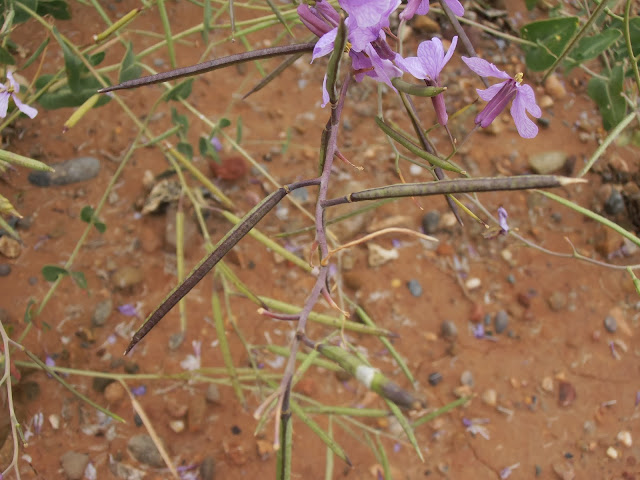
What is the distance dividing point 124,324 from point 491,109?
41.2 inches

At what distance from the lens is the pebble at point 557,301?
5.21 ft

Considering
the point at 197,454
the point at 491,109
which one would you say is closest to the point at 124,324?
the point at 197,454

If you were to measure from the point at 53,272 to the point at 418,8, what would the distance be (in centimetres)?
95

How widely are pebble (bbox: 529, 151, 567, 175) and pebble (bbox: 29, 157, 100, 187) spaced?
133 cm

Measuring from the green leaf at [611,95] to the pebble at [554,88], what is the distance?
0.58 metres

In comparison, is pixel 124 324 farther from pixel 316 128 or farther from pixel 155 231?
pixel 316 128

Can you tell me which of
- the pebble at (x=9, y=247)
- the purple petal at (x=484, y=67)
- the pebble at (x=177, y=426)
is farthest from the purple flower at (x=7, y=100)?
the pebble at (x=177, y=426)

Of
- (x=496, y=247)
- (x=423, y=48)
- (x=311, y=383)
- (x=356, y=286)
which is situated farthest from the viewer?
(x=496, y=247)

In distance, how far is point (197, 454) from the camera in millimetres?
1287

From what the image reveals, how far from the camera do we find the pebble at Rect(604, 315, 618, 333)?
159 cm

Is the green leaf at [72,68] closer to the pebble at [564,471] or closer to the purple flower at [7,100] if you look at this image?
the purple flower at [7,100]

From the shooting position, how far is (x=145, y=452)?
4.08 feet

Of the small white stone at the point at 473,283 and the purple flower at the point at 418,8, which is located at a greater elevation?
the purple flower at the point at 418,8

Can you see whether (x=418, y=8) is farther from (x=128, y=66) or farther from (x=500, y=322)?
(x=500, y=322)
